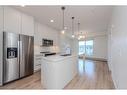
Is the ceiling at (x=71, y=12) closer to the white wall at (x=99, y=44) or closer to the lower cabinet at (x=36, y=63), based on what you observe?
the lower cabinet at (x=36, y=63)

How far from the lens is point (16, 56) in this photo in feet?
13.4

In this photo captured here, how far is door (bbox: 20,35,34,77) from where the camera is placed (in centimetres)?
432

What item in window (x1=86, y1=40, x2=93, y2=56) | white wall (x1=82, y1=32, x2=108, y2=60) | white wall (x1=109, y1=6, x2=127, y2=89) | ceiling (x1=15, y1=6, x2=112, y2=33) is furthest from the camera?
window (x1=86, y1=40, x2=93, y2=56)

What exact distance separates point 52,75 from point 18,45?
6.47 ft

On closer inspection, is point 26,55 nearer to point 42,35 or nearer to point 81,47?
point 42,35

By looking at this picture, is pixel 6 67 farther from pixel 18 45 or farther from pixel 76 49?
pixel 76 49

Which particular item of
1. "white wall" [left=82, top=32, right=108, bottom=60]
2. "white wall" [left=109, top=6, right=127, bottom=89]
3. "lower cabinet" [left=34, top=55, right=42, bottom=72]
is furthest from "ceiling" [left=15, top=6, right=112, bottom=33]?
"white wall" [left=82, top=32, right=108, bottom=60]

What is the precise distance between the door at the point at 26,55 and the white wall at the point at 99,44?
7095mm

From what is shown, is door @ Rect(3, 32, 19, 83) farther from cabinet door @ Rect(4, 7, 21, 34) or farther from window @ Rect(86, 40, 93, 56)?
window @ Rect(86, 40, 93, 56)

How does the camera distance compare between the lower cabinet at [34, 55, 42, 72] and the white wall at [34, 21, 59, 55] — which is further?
the white wall at [34, 21, 59, 55]

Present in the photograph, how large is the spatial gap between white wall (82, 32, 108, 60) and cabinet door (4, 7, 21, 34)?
7470mm

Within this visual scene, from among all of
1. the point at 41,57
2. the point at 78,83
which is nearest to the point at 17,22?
the point at 41,57

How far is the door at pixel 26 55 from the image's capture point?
14.2 feet

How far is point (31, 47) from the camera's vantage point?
481cm
